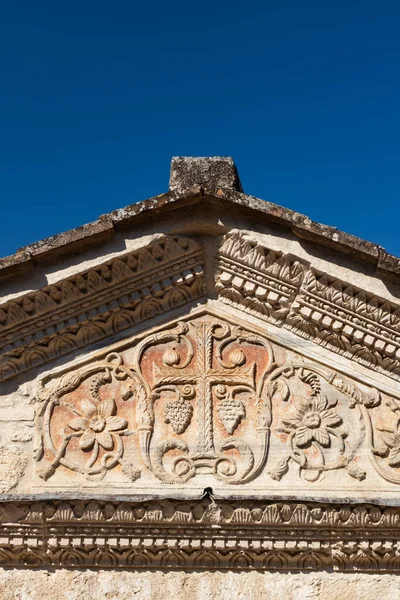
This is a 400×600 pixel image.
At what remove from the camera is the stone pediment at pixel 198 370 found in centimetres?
571

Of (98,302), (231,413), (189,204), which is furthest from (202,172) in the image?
(231,413)


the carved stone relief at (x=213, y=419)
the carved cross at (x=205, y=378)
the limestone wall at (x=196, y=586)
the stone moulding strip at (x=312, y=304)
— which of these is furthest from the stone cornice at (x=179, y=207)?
the limestone wall at (x=196, y=586)

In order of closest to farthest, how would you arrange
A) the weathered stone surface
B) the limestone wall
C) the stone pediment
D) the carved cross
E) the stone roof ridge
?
1. the limestone wall
2. the stone pediment
3. the stone roof ridge
4. the carved cross
5. the weathered stone surface

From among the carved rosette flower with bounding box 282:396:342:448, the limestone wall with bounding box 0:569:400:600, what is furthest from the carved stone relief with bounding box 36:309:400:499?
the limestone wall with bounding box 0:569:400:600

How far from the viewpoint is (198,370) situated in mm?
6102

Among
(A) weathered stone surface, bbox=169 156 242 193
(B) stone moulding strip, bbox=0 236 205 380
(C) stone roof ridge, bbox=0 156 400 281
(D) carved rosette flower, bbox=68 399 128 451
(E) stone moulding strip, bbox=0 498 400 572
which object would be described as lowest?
(E) stone moulding strip, bbox=0 498 400 572

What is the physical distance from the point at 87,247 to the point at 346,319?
5.96 ft

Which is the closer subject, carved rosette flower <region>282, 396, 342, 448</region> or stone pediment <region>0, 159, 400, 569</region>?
stone pediment <region>0, 159, 400, 569</region>

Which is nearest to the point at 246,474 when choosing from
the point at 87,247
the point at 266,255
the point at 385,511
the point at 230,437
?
the point at 230,437

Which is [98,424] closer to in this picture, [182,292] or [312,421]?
[182,292]

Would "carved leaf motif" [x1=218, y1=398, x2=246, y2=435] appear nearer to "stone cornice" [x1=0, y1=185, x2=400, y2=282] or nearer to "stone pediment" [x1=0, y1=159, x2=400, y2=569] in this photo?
"stone pediment" [x1=0, y1=159, x2=400, y2=569]

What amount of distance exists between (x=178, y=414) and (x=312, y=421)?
891 millimetres

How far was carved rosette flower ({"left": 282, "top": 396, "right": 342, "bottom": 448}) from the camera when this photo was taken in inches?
232

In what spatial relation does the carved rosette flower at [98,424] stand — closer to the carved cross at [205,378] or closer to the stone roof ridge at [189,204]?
the carved cross at [205,378]
